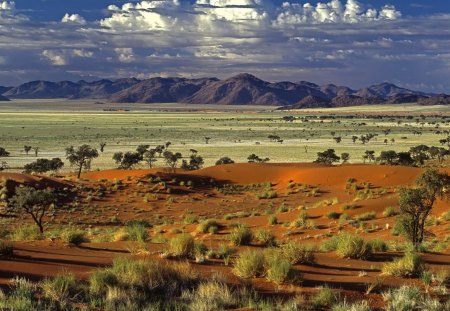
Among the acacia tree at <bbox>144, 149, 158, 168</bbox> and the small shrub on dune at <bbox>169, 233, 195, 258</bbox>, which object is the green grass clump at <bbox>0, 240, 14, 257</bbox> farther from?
the acacia tree at <bbox>144, 149, 158, 168</bbox>

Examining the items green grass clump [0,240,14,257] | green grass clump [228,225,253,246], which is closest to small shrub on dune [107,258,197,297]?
green grass clump [0,240,14,257]

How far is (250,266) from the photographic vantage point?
1233 cm

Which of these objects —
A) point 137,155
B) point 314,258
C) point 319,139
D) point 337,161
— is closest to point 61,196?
point 137,155

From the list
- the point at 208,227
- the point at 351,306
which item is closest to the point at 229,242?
the point at 208,227

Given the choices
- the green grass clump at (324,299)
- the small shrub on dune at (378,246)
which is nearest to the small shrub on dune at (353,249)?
the small shrub on dune at (378,246)

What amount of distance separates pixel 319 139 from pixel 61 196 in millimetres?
91130

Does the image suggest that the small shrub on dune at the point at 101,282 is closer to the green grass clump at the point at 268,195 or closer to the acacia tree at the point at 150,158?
the green grass clump at the point at 268,195

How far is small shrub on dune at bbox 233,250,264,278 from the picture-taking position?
12.3 metres

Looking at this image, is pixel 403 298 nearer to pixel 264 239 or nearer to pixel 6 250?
pixel 264 239

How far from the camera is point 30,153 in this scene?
92.9 meters

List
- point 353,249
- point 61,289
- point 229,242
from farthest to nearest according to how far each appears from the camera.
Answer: point 229,242 → point 353,249 → point 61,289

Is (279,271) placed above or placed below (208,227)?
above

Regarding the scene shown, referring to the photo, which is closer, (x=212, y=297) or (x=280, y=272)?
(x=212, y=297)

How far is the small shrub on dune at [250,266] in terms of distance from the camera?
12.3 metres
